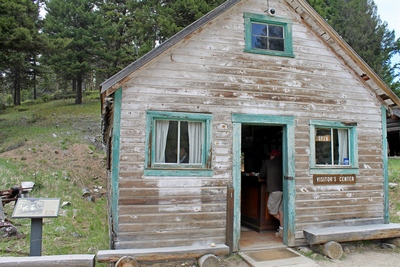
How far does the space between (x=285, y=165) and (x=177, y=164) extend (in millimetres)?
2514

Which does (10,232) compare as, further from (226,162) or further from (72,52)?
(72,52)

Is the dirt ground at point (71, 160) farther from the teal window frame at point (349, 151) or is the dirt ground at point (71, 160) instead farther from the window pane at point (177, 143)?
the window pane at point (177, 143)

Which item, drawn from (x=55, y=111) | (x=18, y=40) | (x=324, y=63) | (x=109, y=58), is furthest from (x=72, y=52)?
(x=324, y=63)

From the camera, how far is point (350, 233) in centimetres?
662

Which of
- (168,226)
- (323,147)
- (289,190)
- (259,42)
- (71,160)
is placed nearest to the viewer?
(168,226)

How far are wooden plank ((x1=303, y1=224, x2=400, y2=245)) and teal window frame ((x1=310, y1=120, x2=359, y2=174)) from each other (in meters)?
1.28

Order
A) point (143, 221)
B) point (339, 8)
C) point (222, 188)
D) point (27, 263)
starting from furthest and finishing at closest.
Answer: point (339, 8)
point (222, 188)
point (143, 221)
point (27, 263)

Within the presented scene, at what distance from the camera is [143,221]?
587 cm

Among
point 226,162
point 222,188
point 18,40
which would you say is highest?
point 18,40

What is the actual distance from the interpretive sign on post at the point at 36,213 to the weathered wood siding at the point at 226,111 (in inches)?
50.3

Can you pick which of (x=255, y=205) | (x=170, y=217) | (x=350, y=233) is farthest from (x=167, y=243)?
(x=350, y=233)

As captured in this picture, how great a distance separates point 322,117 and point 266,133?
7.52ft

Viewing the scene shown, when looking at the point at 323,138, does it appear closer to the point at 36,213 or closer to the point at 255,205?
the point at 255,205

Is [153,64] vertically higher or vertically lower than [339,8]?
lower
